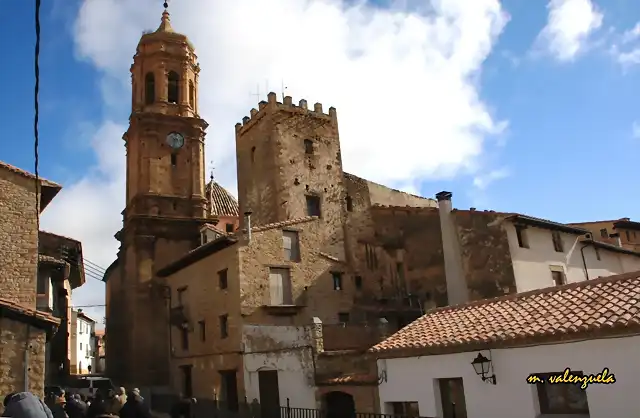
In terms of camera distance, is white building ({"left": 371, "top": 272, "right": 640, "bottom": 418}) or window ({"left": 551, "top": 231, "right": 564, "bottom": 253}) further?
window ({"left": 551, "top": 231, "right": 564, "bottom": 253})

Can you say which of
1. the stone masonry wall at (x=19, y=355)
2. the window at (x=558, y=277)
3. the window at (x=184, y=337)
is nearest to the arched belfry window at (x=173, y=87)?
the window at (x=184, y=337)

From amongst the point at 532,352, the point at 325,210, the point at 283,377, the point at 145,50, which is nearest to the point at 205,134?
the point at 145,50

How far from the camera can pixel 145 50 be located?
124 feet

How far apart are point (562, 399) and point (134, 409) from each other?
8.97m

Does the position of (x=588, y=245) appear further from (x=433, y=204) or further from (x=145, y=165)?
(x=145, y=165)

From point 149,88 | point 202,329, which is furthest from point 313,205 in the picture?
point 149,88

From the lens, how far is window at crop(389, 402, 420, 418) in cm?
1574

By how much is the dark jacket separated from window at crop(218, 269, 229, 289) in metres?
16.0

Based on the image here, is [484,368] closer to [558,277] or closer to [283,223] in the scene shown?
[283,223]

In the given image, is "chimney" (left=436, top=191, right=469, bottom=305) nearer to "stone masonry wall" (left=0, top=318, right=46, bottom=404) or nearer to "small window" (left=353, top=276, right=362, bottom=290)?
"small window" (left=353, top=276, right=362, bottom=290)

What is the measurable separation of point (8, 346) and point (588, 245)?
1075 inches

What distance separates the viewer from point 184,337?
29.9m

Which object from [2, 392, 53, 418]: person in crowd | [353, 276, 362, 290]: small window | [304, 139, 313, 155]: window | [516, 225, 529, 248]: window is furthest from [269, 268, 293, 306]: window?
[2, 392, 53, 418]: person in crowd

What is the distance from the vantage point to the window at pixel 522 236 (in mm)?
26438
